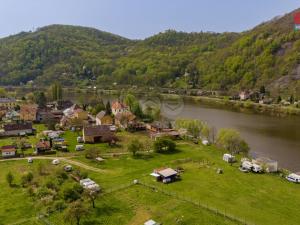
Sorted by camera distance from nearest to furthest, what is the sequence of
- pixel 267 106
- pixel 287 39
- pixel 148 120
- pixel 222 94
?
pixel 148 120 < pixel 267 106 < pixel 222 94 < pixel 287 39

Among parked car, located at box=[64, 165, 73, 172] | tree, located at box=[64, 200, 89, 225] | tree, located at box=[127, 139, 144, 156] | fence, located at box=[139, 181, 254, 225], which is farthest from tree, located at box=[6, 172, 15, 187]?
tree, located at box=[127, 139, 144, 156]

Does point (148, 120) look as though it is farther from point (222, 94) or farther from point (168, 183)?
point (222, 94)

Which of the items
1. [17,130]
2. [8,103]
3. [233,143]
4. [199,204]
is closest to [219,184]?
[199,204]

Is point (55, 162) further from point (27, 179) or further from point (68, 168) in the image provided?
point (27, 179)

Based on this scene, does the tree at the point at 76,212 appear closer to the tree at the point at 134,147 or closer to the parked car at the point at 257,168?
the tree at the point at 134,147

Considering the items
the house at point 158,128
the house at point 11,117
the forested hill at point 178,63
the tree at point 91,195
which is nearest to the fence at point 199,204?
the tree at point 91,195

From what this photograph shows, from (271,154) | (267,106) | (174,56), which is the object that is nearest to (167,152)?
(271,154)

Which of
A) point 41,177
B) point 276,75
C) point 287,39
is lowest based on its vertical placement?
point 41,177
